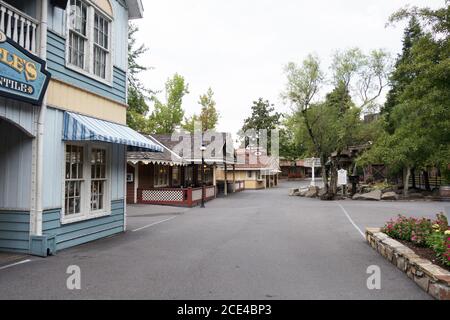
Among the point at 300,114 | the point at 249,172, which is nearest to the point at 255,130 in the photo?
the point at 249,172

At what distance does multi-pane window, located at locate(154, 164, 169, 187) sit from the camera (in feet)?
73.8

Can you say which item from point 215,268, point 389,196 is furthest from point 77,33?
point 389,196

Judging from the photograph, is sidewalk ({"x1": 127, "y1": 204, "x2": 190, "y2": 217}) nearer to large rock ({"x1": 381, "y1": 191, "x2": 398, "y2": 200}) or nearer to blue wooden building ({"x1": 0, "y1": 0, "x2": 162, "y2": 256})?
blue wooden building ({"x1": 0, "y1": 0, "x2": 162, "y2": 256})

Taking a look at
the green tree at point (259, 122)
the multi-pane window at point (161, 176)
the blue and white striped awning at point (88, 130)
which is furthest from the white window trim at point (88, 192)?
the green tree at point (259, 122)

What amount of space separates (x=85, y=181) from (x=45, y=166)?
159cm

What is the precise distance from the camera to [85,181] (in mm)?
8719

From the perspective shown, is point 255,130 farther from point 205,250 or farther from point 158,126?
point 205,250

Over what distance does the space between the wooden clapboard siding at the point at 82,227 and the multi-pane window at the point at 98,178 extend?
40 centimetres

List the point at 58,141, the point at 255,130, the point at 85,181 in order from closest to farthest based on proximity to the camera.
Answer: the point at 58,141 → the point at 85,181 → the point at 255,130

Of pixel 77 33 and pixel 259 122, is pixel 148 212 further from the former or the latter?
pixel 259 122

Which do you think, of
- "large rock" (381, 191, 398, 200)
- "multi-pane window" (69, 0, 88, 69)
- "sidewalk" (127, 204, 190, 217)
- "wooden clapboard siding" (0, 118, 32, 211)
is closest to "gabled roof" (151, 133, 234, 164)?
"sidewalk" (127, 204, 190, 217)

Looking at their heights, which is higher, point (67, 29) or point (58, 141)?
point (67, 29)

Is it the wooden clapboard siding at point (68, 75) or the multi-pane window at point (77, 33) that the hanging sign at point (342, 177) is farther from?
the multi-pane window at point (77, 33)

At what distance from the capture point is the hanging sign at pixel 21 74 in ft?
19.6
